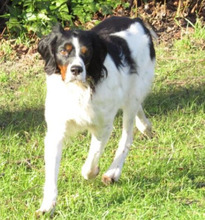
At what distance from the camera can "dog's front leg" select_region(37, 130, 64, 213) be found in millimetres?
4266

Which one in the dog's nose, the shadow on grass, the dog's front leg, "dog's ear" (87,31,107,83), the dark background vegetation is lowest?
the dark background vegetation

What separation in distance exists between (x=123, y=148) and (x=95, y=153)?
1.60 feet

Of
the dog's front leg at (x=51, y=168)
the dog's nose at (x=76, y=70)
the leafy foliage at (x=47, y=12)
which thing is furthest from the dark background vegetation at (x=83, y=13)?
the dog's nose at (x=76, y=70)

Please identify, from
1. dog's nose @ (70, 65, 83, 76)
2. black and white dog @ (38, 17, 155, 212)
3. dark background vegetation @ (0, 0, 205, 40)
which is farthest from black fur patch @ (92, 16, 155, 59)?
dark background vegetation @ (0, 0, 205, 40)

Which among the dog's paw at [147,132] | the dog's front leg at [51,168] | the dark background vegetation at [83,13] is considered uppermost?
the dog's front leg at [51,168]

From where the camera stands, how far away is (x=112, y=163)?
4.97m

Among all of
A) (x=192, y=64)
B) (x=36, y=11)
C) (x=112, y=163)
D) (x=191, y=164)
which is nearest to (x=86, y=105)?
(x=112, y=163)

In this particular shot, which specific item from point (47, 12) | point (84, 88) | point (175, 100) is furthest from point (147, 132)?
point (47, 12)

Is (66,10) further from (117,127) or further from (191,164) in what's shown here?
(191,164)

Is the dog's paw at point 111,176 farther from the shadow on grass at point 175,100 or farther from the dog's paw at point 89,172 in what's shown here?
the shadow on grass at point 175,100

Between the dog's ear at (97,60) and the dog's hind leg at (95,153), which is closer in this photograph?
the dog's ear at (97,60)

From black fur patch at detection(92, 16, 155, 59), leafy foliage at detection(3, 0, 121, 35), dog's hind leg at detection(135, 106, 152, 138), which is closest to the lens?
black fur patch at detection(92, 16, 155, 59)

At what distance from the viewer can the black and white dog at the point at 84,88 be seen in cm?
423

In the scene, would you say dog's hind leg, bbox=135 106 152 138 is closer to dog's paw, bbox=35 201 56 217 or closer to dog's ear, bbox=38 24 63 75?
dog's ear, bbox=38 24 63 75
